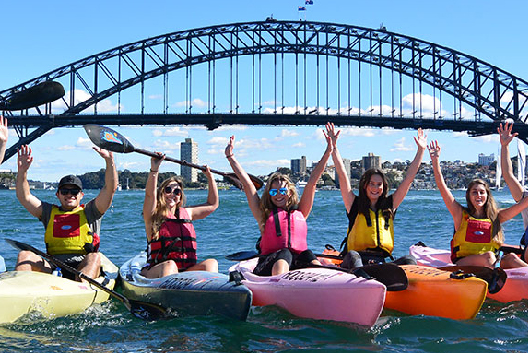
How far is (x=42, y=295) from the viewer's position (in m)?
4.07

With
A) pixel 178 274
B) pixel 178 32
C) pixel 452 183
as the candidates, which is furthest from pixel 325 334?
pixel 452 183

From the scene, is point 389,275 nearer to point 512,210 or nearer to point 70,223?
point 512,210

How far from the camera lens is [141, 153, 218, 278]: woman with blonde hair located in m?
4.45

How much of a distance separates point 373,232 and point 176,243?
1.47m

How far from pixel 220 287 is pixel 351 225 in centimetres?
129

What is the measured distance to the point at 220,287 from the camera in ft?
13.0

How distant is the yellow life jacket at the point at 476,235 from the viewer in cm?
472

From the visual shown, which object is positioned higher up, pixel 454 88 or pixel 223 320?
pixel 454 88

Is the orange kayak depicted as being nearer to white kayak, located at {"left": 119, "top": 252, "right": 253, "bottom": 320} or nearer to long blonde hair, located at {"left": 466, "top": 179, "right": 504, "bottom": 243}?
long blonde hair, located at {"left": 466, "top": 179, "right": 504, "bottom": 243}

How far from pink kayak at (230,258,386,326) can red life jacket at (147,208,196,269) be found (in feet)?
2.03

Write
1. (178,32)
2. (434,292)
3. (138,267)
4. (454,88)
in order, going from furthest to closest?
(454,88), (178,32), (138,267), (434,292)

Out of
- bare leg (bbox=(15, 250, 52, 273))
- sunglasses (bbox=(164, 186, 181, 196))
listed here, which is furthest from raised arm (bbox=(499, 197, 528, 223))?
bare leg (bbox=(15, 250, 52, 273))

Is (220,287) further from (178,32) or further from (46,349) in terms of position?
(178,32)

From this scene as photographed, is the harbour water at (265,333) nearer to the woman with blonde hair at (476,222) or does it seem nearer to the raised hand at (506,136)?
the woman with blonde hair at (476,222)
